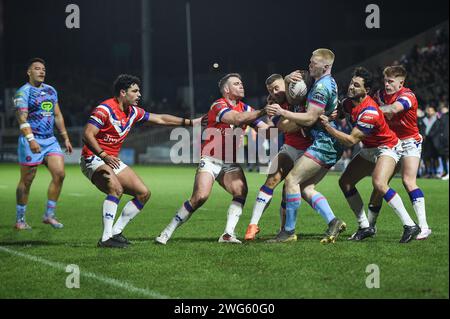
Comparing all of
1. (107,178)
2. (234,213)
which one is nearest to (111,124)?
(107,178)

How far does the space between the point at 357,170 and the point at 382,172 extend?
51 centimetres

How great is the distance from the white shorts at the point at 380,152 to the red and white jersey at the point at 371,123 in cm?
5

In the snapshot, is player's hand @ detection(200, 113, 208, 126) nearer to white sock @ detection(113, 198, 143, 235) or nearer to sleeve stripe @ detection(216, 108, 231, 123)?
sleeve stripe @ detection(216, 108, 231, 123)

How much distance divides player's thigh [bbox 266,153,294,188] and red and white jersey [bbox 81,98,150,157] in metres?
1.85

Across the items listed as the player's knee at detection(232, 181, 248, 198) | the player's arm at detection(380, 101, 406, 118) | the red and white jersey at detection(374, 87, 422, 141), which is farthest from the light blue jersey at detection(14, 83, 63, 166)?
the player's arm at detection(380, 101, 406, 118)

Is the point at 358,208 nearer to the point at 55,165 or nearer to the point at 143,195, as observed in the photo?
the point at 143,195

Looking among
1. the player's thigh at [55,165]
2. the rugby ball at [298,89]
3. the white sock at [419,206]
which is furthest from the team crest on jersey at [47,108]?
the white sock at [419,206]

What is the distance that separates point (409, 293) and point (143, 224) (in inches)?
272

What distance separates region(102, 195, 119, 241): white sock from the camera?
10227 millimetres

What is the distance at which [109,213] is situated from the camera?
33.5 feet

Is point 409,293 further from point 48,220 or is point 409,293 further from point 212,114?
point 48,220
